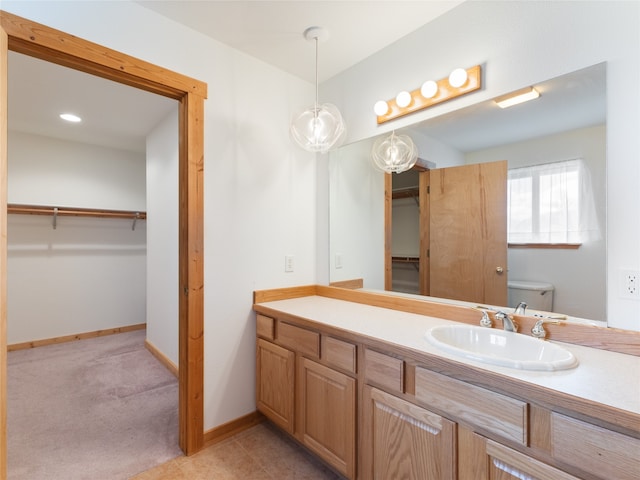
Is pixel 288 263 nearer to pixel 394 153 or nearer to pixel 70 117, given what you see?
pixel 394 153

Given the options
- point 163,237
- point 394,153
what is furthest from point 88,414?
point 394,153

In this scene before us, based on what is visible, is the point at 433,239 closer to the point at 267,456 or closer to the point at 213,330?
the point at 213,330

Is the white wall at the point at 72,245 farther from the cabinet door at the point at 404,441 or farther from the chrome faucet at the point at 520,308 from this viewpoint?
the chrome faucet at the point at 520,308

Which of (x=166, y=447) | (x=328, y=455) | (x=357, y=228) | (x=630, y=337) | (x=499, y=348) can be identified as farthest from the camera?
(x=357, y=228)

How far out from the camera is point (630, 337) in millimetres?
1142

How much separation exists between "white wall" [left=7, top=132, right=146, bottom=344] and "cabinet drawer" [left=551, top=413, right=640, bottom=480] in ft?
15.3

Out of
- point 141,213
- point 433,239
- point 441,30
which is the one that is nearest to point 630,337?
point 433,239

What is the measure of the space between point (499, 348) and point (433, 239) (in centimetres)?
73

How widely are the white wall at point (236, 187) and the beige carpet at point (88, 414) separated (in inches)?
19.7

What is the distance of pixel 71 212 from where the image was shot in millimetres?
3680

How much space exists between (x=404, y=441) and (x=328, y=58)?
2250mm

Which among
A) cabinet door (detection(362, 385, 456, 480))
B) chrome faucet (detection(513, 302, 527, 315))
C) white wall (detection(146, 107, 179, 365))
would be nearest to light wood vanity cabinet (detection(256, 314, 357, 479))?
cabinet door (detection(362, 385, 456, 480))

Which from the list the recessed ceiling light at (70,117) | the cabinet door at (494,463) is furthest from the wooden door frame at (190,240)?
the recessed ceiling light at (70,117)

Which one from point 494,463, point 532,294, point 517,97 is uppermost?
point 517,97
